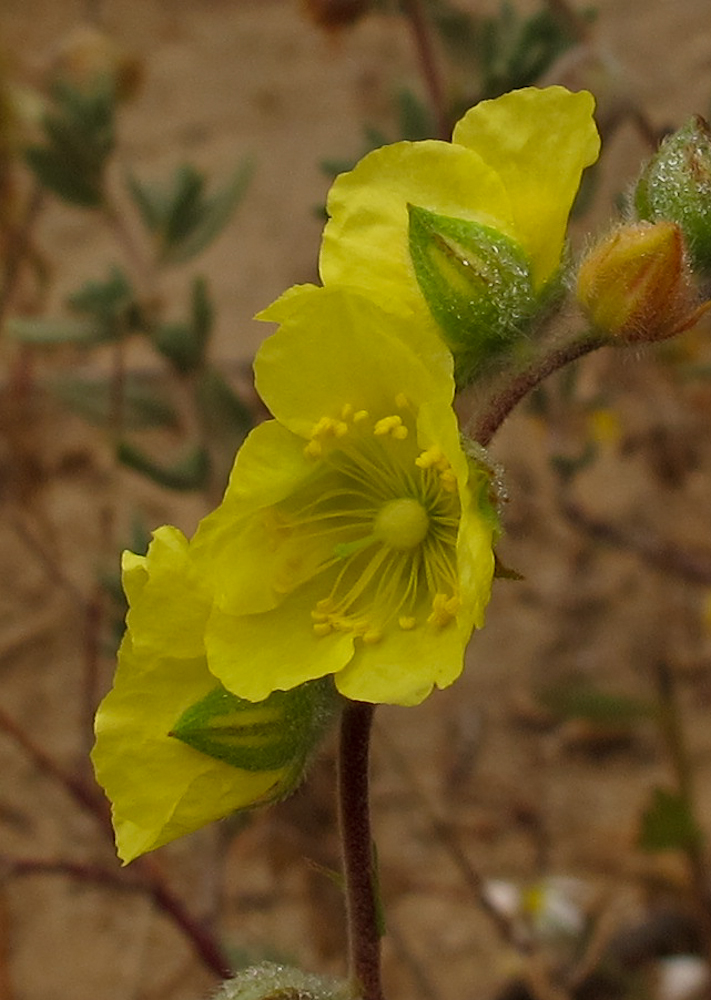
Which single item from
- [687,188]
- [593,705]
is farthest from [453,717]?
[687,188]

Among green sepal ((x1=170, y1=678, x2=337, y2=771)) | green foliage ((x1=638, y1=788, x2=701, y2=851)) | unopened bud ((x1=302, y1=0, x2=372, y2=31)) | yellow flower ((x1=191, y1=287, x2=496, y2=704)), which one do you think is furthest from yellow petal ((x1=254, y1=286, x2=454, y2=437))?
unopened bud ((x1=302, y1=0, x2=372, y2=31))

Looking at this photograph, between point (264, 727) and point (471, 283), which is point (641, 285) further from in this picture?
point (264, 727)

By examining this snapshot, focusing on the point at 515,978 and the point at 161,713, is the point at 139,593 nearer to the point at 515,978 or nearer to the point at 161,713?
the point at 161,713

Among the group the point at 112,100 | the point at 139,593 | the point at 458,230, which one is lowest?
the point at 112,100

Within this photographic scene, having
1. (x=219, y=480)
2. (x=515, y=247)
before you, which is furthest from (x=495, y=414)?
(x=219, y=480)

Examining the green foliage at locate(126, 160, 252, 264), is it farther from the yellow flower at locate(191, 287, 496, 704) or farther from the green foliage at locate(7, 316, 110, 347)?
the yellow flower at locate(191, 287, 496, 704)

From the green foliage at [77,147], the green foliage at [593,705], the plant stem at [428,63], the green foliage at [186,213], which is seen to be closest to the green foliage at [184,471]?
Result: the green foliage at [186,213]
